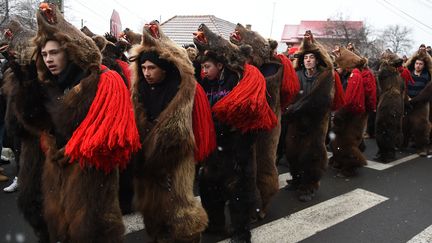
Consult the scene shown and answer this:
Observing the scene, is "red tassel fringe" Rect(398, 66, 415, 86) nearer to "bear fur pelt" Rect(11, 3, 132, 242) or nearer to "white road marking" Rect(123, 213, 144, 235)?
"white road marking" Rect(123, 213, 144, 235)

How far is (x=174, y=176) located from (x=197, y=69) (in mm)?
1309

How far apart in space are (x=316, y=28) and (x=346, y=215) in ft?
144

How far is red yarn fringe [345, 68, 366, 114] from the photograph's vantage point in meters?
5.82

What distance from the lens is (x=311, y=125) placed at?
5043mm

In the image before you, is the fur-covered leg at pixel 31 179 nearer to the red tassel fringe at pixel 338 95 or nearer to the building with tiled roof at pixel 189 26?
the red tassel fringe at pixel 338 95

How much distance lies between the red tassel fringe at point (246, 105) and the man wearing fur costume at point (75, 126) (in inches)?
37.7

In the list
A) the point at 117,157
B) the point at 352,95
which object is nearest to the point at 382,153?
the point at 352,95

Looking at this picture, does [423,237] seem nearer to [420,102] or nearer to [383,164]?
[383,164]

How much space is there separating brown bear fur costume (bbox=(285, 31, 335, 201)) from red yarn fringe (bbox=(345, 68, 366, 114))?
832mm

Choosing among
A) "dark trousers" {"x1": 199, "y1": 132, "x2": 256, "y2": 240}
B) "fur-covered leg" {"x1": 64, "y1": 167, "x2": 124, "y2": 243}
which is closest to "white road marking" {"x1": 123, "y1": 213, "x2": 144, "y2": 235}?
"dark trousers" {"x1": 199, "y1": 132, "x2": 256, "y2": 240}

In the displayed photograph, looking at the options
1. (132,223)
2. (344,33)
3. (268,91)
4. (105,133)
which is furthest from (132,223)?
(344,33)

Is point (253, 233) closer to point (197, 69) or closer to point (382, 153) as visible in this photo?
point (197, 69)

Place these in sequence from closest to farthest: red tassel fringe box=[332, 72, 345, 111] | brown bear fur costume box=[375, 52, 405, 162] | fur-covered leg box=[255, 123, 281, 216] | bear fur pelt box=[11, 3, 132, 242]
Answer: bear fur pelt box=[11, 3, 132, 242], fur-covered leg box=[255, 123, 281, 216], red tassel fringe box=[332, 72, 345, 111], brown bear fur costume box=[375, 52, 405, 162]

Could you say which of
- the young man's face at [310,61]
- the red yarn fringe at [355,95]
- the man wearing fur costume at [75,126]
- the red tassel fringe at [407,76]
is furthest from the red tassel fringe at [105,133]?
the red tassel fringe at [407,76]
